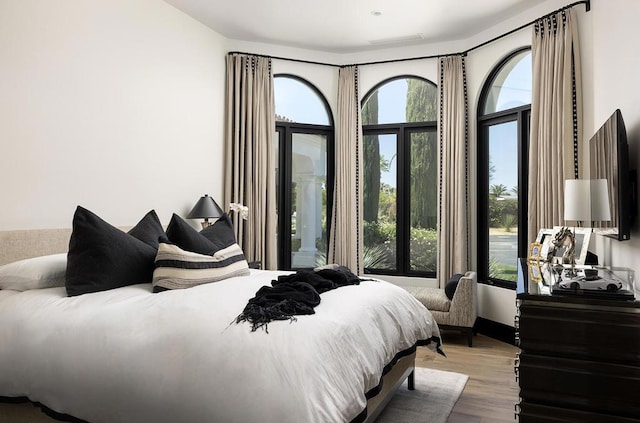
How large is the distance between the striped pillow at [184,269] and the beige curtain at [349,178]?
2.58m

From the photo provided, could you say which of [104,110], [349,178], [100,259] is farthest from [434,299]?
[104,110]

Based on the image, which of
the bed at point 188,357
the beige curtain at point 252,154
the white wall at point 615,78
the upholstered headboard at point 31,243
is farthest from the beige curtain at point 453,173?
the upholstered headboard at point 31,243

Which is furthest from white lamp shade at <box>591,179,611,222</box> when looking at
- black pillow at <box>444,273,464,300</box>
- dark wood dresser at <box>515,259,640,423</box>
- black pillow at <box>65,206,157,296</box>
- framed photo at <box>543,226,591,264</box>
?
black pillow at <box>65,206,157,296</box>

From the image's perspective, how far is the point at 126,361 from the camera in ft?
6.12

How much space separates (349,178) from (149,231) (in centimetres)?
276

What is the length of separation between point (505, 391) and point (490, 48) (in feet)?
10.8

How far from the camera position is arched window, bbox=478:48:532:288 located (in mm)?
4504

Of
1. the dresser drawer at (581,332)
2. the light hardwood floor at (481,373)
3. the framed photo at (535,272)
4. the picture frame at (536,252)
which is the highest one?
the picture frame at (536,252)

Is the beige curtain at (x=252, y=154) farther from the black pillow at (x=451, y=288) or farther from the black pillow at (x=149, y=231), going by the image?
the black pillow at (x=451, y=288)

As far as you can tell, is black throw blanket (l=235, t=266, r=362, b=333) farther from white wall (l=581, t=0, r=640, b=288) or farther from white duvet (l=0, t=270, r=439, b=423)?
white wall (l=581, t=0, r=640, b=288)

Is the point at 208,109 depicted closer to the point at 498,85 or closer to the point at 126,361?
the point at 498,85

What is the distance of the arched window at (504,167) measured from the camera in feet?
14.8

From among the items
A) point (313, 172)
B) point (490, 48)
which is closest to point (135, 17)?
point (313, 172)

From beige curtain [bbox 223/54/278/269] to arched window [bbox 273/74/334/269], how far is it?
35cm
